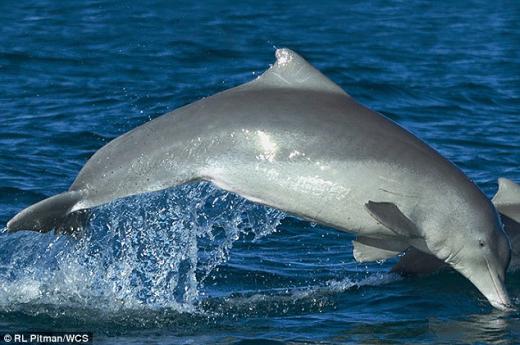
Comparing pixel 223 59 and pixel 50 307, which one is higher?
pixel 223 59

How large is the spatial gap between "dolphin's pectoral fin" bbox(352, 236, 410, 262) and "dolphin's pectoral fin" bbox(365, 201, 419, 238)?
98 cm

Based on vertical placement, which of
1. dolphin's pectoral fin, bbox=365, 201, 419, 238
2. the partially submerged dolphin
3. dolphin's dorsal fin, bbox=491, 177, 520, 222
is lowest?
dolphin's dorsal fin, bbox=491, 177, 520, 222

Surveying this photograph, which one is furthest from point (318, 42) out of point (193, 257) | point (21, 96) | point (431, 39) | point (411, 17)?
point (193, 257)

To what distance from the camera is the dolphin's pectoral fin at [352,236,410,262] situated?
493 inches

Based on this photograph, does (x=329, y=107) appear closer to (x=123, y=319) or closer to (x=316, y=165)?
(x=316, y=165)

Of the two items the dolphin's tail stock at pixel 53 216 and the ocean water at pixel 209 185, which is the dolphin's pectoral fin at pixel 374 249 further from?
the dolphin's tail stock at pixel 53 216

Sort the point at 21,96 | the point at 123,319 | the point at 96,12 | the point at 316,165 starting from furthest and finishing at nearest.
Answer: the point at 96,12 < the point at 21,96 < the point at 123,319 < the point at 316,165

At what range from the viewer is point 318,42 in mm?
28875

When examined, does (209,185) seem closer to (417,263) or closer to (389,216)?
(417,263)

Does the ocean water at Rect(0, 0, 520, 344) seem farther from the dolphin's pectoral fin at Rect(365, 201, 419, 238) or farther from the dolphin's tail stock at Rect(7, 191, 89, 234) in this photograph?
the dolphin's pectoral fin at Rect(365, 201, 419, 238)

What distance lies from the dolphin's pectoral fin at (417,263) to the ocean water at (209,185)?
0.42 feet

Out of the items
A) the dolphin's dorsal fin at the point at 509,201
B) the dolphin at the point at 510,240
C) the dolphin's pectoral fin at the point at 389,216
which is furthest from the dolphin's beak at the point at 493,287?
the dolphin's dorsal fin at the point at 509,201

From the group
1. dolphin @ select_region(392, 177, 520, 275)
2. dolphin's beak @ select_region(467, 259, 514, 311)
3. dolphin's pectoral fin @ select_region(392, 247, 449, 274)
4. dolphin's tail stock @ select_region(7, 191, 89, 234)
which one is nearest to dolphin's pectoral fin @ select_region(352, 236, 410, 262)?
dolphin's beak @ select_region(467, 259, 514, 311)

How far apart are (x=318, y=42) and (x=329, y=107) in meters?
17.4
